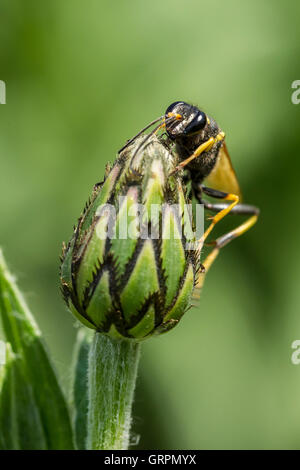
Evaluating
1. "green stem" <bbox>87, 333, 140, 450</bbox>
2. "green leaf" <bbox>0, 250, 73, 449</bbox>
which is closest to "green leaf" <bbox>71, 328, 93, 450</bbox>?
"green leaf" <bbox>0, 250, 73, 449</bbox>

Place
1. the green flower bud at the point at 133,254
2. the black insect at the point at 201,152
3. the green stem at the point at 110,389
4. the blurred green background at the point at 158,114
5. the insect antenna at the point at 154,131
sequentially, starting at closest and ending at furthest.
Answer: the green flower bud at the point at 133,254 < the insect antenna at the point at 154,131 < the green stem at the point at 110,389 < the black insect at the point at 201,152 < the blurred green background at the point at 158,114

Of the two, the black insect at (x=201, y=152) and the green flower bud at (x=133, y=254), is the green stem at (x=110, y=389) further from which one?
the black insect at (x=201, y=152)

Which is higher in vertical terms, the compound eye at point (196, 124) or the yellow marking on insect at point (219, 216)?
the compound eye at point (196, 124)

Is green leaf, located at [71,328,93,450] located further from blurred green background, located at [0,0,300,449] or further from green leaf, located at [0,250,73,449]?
blurred green background, located at [0,0,300,449]

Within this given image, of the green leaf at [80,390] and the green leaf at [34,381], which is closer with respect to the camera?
the green leaf at [34,381]

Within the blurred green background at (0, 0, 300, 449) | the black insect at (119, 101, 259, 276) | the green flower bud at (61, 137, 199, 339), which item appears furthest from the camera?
the blurred green background at (0, 0, 300, 449)

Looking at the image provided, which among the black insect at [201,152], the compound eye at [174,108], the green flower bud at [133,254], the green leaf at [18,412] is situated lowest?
the green leaf at [18,412]

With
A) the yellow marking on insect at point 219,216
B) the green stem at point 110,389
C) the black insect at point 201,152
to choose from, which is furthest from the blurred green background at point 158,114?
the green stem at point 110,389
